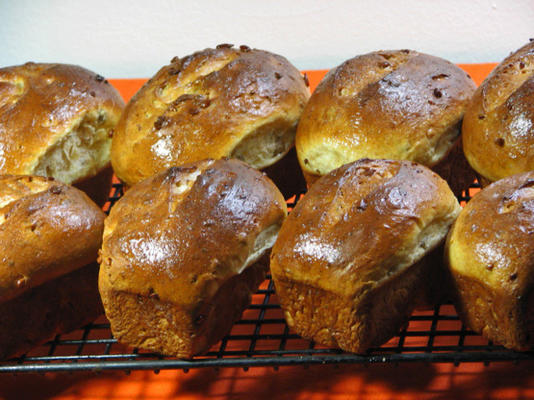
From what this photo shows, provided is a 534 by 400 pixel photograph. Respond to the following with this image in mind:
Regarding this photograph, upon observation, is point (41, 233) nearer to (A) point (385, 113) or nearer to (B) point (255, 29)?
(A) point (385, 113)

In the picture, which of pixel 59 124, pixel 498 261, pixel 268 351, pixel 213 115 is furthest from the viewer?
pixel 59 124

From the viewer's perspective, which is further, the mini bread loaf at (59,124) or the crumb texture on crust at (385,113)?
the mini bread loaf at (59,124)

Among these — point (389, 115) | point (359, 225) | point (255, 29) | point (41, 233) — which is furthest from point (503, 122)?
point (255, 29)

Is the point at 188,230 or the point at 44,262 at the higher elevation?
the point at 188,230

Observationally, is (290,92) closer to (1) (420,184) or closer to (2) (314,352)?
(1) (420,184)

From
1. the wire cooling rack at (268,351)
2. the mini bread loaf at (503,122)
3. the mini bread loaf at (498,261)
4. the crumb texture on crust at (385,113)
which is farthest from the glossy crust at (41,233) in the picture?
the mini bread loaf at (503,122)

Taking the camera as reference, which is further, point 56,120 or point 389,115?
point 56,120

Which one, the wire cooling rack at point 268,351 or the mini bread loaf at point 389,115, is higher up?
the mini bread loaf at point 389,115

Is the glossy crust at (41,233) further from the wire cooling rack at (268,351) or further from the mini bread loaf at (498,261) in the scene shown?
the mini bread loaf at (498,261)
